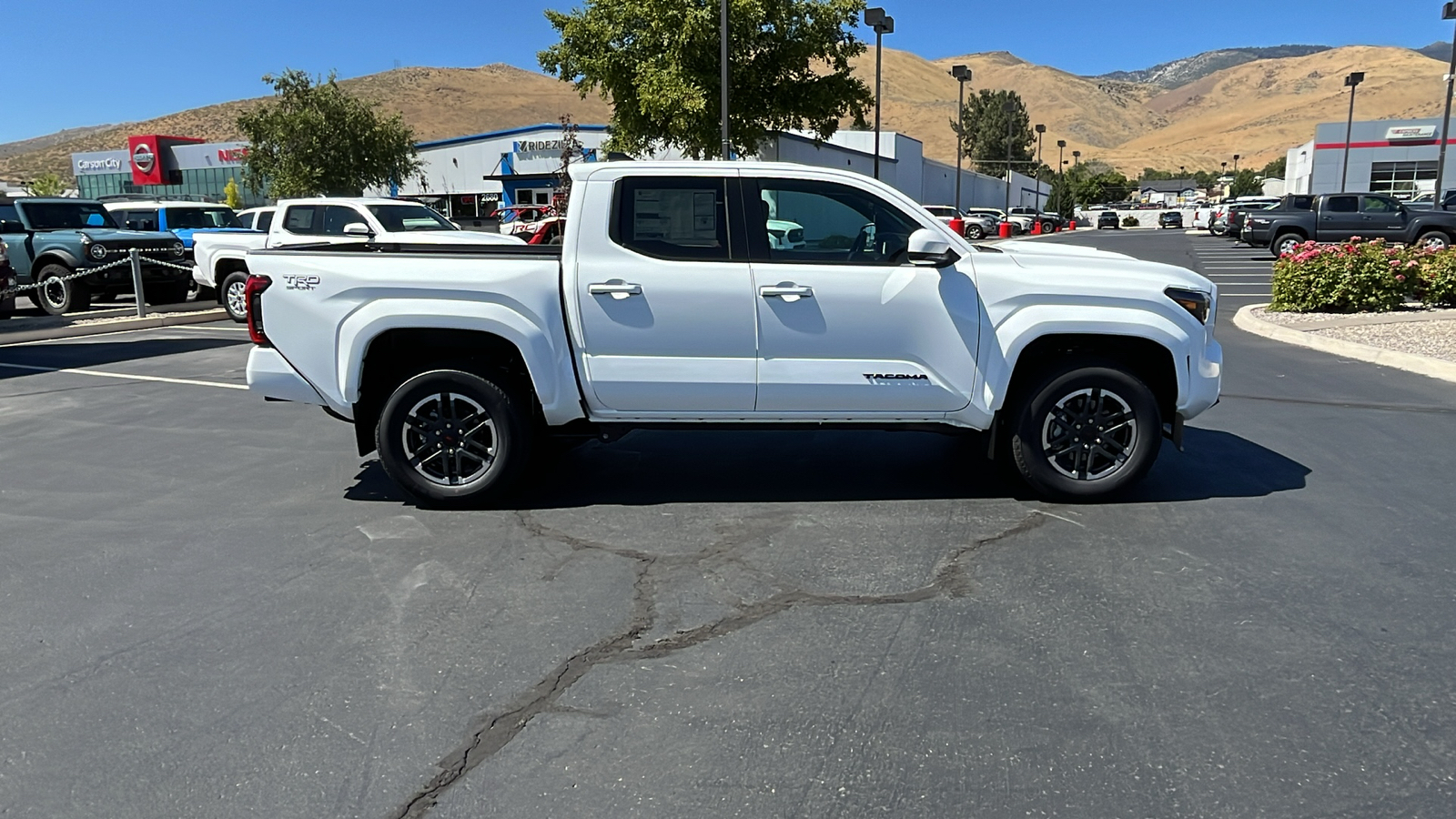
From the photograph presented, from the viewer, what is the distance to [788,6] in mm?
24141

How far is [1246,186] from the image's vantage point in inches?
4793

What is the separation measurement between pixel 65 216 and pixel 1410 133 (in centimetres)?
7107

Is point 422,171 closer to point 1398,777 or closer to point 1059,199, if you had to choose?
point 1398,777

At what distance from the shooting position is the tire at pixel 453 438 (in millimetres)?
5520

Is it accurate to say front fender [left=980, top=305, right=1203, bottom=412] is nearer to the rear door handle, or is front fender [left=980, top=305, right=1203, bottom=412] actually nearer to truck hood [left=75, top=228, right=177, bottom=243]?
the rear door handle

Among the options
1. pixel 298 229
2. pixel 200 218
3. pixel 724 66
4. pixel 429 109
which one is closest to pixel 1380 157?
pixel 724 66

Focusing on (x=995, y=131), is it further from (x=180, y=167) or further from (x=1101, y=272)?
(x=1101, y=272)

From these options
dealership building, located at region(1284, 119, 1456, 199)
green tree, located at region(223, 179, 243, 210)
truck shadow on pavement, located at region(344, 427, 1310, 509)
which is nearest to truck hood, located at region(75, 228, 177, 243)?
truck shadow on pavement, located at region(344, 427, 1310, 509)

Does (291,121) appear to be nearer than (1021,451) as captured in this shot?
No

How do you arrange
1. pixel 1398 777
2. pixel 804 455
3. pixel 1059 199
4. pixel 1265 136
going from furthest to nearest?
pixel 1265 136 → pixel 1059 199 → pixel 804 455 → pixel 1398 777

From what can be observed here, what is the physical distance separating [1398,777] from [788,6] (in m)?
23.6

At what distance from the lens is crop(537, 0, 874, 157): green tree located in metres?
23.6

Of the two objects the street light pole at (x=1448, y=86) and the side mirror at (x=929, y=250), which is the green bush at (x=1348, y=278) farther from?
the street light pole at (x=1448, y=86)

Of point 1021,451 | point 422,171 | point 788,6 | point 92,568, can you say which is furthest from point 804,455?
point 422,171
